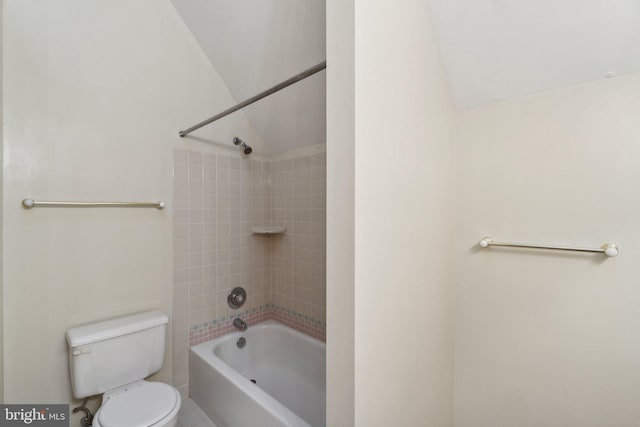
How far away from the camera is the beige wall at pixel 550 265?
42.7 inches

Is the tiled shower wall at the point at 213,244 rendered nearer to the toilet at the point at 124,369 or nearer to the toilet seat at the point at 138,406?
the toilet at the point at 124,369

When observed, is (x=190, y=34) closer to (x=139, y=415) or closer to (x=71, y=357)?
(x=71, y=357)

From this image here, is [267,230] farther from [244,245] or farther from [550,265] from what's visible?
[550,265]

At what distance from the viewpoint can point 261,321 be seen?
7.33 ft

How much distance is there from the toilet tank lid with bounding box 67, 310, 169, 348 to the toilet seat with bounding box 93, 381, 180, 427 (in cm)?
29

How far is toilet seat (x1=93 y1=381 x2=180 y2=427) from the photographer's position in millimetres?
1163

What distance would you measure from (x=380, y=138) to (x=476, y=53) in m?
0.81

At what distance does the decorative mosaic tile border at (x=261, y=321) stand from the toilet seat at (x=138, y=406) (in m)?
0.45

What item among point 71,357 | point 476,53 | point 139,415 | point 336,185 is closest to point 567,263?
point 476,53

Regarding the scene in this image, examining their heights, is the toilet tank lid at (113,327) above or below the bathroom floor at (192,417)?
above

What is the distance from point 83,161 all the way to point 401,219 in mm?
1610

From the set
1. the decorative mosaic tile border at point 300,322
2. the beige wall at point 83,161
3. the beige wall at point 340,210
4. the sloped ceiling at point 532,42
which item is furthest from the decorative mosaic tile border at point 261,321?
the sloped ceiling at point 532,42

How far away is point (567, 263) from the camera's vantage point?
1190 millimetres

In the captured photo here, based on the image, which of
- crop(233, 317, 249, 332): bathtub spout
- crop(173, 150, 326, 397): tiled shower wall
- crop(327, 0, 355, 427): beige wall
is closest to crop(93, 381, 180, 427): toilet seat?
crop(173, 150, 326, 397): tiled shower wall
